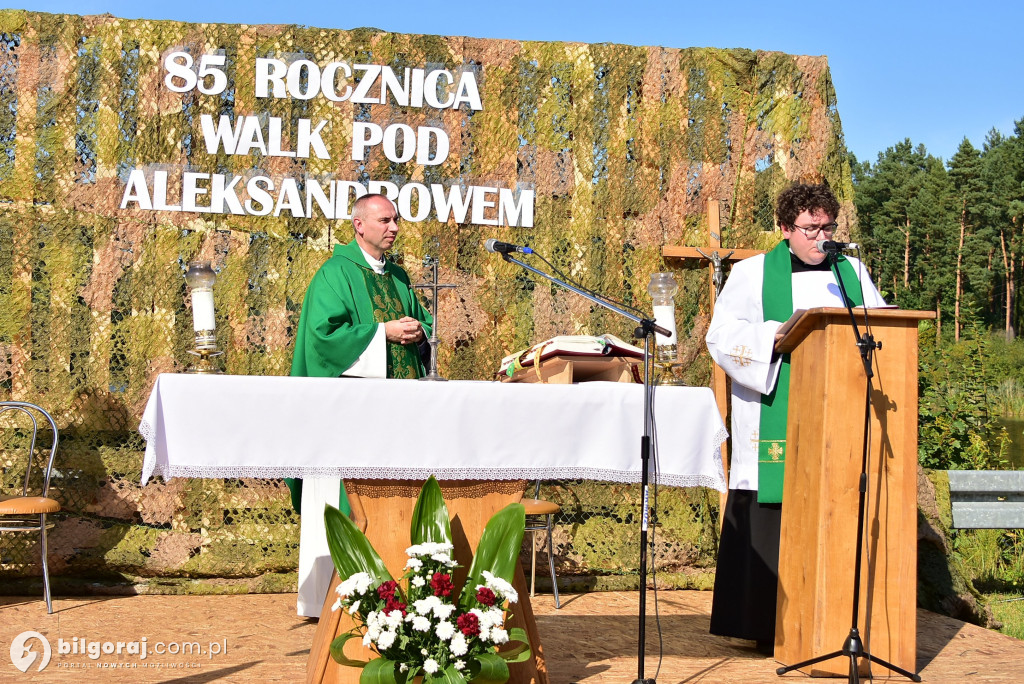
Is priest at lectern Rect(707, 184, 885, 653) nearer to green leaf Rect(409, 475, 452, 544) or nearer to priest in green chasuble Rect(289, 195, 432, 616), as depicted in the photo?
priest in green chasuble Rect(289, 195, 432, 616)

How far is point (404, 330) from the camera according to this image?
424 centimetres

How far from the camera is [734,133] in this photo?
21.0 feet

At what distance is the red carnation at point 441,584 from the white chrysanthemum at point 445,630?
100 millimetres

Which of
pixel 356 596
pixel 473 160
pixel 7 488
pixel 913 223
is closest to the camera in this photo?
pixel 356 596

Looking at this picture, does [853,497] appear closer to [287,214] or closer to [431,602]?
[431,602]

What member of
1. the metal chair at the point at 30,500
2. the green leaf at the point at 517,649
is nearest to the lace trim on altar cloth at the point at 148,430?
the green leaf at the point at 517,649

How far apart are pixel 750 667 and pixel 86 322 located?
12.7 ft

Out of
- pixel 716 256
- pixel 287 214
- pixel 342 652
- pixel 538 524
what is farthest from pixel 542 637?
pixel 287 214

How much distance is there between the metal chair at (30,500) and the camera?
515 cm

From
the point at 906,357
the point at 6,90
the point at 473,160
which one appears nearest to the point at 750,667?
the point at 906,357

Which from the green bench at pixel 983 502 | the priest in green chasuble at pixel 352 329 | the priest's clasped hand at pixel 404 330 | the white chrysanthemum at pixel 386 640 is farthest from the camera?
the green bench at pixel 983 502

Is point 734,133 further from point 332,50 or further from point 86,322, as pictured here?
point 86,322

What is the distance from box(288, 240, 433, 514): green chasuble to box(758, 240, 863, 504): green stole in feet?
4.92

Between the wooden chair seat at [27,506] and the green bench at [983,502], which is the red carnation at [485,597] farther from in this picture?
the green bench at [983,502]
